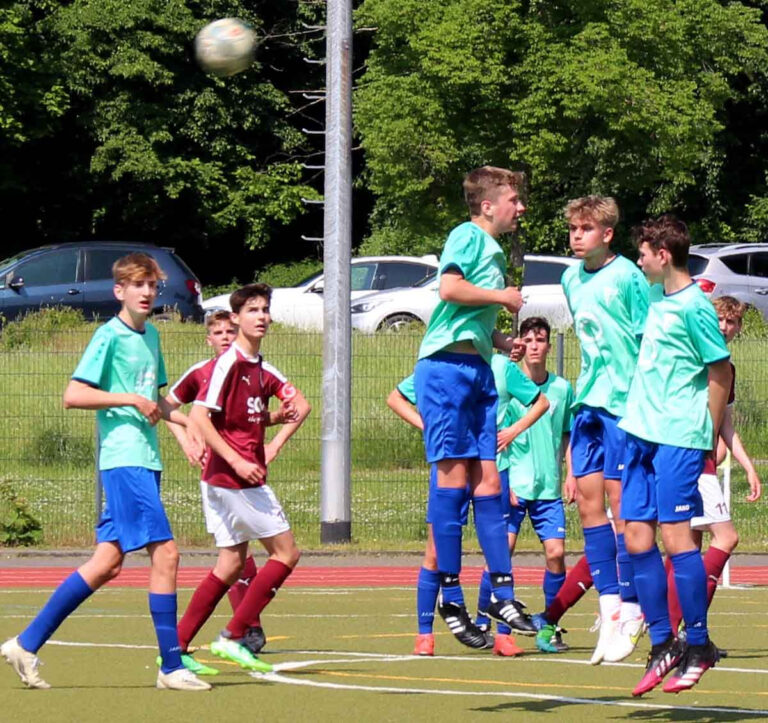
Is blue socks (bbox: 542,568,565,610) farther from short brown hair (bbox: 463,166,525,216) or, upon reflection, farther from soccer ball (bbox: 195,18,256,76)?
soccer ball (bbox: 195,18,256,76)

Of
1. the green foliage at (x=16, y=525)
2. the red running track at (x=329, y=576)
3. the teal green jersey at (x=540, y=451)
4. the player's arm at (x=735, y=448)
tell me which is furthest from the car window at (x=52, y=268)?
the player's arm at (x=735, y=448)

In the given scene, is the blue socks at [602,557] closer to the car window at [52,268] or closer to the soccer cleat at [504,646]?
the soccer cleat at [504,646]

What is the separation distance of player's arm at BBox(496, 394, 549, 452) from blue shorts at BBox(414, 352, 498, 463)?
1325 millimetres

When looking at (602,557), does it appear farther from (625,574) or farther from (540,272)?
(540,272)

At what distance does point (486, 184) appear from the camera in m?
8.98

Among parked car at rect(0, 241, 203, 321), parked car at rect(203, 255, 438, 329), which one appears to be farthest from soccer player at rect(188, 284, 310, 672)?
parked car at rect(203, 255, 438, 329)

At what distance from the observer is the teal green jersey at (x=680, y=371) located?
25.5 feet

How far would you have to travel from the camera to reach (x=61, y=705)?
8.02 metres

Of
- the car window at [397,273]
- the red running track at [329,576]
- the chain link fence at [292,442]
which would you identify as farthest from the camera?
the car window at [397,273]

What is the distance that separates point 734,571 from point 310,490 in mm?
4750

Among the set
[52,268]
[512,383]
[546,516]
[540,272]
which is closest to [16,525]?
[546,516]

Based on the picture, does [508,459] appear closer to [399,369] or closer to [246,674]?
[246,674]

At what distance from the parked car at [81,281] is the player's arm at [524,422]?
1847cm

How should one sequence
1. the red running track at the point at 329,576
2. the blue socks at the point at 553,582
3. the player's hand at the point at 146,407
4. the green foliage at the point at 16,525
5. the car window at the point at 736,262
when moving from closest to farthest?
the player's hand at the point at 146,407
the blue socks at the point at 553,582
the red running track at the point at 329,576
the green foliage at the point at 16,525
the car window at the point at 736,262
